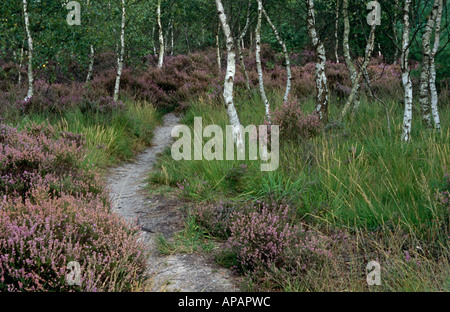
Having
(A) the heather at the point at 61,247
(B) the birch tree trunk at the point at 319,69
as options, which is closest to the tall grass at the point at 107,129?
(A) the heather at the point at 61,247

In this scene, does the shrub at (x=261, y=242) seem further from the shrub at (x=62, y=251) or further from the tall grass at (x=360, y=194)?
the shrub at (x=62, y=251)

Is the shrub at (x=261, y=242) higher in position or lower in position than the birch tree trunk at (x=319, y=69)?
lower

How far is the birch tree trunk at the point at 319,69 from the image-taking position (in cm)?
736

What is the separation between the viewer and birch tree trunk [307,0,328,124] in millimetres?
7355

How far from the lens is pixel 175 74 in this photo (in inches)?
672

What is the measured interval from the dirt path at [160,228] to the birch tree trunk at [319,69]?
3689 mm

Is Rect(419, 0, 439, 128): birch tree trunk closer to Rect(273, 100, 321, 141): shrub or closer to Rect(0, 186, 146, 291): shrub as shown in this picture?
Rect(273, 100, 321, 141): shrub

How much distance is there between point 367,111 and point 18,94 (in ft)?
33.4

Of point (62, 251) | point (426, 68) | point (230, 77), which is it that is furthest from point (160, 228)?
point (426, 68)

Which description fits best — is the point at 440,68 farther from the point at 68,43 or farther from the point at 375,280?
the point at 68,43

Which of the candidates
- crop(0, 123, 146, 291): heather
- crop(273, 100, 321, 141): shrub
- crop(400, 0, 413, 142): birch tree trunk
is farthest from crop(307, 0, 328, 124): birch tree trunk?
crop(0, 123, 146, 291): heather

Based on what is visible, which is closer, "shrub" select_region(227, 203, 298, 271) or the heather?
the heather

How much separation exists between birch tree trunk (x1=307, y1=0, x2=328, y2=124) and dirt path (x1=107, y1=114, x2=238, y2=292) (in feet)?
12.1

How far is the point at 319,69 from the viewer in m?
7.36
